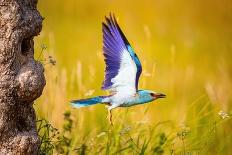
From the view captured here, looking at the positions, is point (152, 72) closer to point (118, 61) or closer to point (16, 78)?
point (118, 61)

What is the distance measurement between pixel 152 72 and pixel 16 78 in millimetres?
1746

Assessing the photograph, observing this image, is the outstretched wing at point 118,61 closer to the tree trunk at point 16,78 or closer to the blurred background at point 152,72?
the tree trunk at point 16,78

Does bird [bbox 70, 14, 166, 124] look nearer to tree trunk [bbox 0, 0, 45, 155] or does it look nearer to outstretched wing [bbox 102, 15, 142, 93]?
outstretched wing [bbox 102, 15, 142, 93]

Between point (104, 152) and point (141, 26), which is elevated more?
point (141, 26)

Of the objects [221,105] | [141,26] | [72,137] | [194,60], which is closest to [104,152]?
[72,137]

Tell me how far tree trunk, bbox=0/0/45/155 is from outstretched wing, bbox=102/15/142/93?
0.39m

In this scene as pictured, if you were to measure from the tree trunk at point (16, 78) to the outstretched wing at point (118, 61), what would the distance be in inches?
15.4

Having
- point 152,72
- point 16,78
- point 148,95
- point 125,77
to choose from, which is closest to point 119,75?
point 125,77

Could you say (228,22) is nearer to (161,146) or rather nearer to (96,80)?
(96,80)

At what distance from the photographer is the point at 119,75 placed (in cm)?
650

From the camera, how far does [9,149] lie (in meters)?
6.40

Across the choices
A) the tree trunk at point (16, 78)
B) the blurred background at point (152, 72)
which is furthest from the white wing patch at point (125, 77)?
the blurred background at point (152, 72)

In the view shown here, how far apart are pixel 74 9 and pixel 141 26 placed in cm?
156

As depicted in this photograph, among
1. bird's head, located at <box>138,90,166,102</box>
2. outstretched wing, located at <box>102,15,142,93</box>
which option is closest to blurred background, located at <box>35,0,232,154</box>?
outstretched wing, located at <box>102,15,142,93</box>
